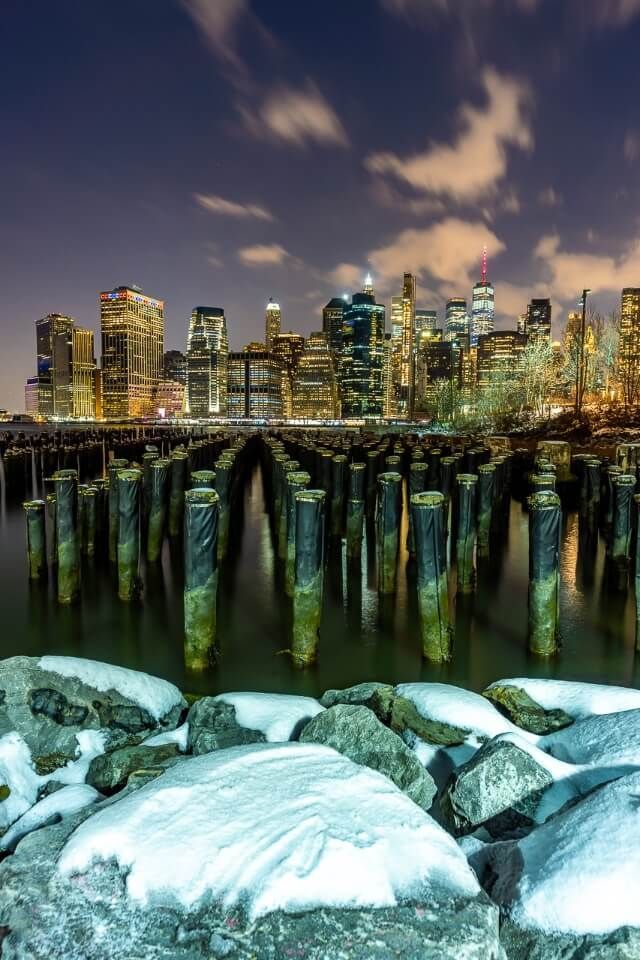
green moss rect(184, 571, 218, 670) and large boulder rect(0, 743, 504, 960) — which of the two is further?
green moss rect(184, 571, 218, 670)

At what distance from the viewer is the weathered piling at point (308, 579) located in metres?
7.61

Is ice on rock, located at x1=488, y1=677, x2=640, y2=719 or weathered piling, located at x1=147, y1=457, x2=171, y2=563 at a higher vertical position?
weathered piling, located at x1=147, y1=457, x2=171, y2=563

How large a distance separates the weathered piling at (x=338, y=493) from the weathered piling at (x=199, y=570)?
7436mm

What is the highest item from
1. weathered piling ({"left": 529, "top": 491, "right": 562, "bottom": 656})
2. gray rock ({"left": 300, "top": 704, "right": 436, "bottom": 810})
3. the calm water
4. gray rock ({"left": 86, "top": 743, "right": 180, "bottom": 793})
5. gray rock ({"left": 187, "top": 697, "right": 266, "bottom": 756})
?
weathered piling ({"left": 529, "top": 491, "right": 562, "bottom": 656})

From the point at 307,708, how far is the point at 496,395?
2934 inches

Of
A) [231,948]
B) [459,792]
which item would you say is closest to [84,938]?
[231,948]

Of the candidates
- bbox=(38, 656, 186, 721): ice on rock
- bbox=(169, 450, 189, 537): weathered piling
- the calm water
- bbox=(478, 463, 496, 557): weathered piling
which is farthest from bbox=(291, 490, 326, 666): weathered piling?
bbox=(169, 450, 189, 537): weathered piling

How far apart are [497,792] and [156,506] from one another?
10.4 meters

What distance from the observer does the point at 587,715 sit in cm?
523

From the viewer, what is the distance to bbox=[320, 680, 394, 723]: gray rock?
5367mm

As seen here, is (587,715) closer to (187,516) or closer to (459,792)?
(459,792)

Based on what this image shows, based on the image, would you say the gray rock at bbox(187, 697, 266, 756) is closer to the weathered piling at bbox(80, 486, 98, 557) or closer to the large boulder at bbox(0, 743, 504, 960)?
the large boulder at bbox(0, 743, 504, 960)

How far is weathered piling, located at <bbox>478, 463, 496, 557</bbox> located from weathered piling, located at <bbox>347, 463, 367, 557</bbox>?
2764mm

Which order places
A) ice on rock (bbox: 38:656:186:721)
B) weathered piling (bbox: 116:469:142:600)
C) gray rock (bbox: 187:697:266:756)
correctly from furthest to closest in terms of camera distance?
weathered piling (bbox: 116:469:142:600), ice on rock (bbox: 38:656:186:721), gray rock (bbox: 187:697:266:756)
